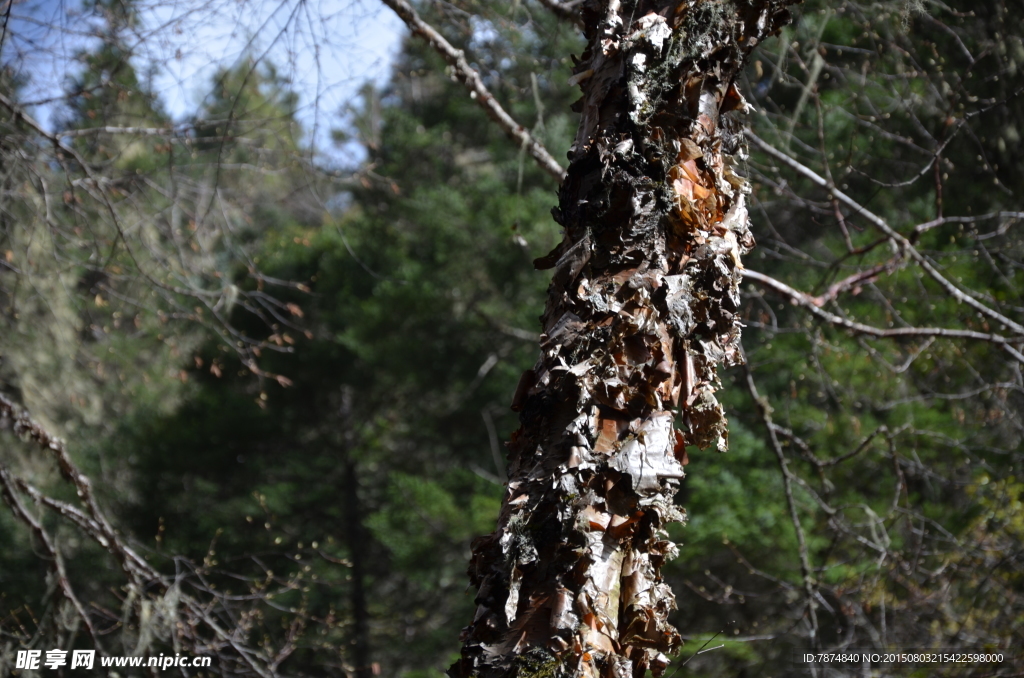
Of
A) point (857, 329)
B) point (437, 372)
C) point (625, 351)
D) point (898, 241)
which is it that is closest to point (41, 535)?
point (625, 351)

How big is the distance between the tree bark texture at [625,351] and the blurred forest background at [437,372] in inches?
52.8

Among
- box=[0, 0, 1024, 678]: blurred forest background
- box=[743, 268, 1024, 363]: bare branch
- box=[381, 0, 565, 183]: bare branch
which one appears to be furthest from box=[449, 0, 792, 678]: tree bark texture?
box=[743, 268, 1024, 363]: bare branch

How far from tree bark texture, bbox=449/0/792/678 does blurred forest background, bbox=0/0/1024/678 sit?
1.34 m

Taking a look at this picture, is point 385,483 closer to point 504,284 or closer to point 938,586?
point 504,284

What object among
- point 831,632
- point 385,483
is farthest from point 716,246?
point 385,483

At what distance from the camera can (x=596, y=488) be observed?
49.0 inches

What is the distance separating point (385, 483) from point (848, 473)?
636 centimetres

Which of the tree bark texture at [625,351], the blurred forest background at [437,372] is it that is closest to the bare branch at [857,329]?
the blurred forest background at [437,372]

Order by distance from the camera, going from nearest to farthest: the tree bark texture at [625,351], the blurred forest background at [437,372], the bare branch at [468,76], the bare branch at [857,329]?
the tree bark texture at [625,351]
the bare branch at [468,76]
the bare branch at [857,329]
the blurred forest background at [437,372]

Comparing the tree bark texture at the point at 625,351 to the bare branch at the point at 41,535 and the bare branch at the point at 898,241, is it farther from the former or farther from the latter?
the bare branch at the point at 41,535

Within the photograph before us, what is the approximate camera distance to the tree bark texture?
3.95 ft

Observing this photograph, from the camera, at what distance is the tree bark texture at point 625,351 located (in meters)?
1.20

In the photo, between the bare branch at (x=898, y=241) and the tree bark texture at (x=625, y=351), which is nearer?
the tree bark texture at (x=625, y=351)

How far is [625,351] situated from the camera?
1306 mm
